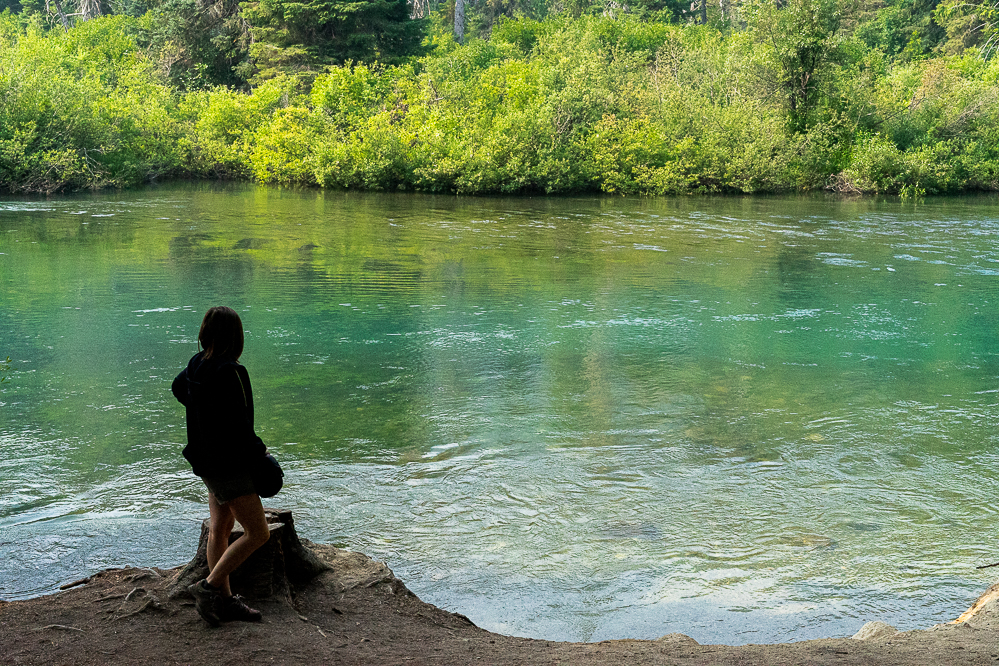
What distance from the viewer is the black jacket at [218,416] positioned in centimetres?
445

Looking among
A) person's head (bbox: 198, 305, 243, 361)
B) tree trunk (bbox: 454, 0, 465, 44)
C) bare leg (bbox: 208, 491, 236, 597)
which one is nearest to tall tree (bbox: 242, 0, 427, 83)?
tree trunk (bbox: 454, 0, 465, 44)

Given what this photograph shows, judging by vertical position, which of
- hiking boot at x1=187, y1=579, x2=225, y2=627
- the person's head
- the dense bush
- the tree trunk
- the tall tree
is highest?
the tree trunk

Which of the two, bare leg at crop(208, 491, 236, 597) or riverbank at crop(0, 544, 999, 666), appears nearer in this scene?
riverbank at crop(0, 544, 999, 666)

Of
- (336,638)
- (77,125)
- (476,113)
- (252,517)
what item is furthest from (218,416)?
(476,113)

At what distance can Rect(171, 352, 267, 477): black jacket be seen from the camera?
14.6 ft

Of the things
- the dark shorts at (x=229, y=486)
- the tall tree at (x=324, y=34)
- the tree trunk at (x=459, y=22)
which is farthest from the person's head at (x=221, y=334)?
the tree trunk at (x=459, y=22)

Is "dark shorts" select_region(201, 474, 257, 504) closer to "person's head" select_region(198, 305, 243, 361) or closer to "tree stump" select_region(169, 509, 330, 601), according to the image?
"tree stump" select_region(169, 509, 330, 601)

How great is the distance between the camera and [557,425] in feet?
30.9

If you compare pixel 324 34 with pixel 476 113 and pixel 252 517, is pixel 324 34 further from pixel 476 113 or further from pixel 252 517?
pixel 252 517

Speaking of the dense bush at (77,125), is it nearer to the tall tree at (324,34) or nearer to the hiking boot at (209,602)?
the tall tree at (324,34)

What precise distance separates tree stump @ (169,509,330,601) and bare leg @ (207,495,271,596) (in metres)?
0.20

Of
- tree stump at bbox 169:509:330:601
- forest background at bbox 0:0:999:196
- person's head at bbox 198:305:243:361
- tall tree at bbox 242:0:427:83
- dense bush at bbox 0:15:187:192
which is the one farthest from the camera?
tall tree at bbox 242:0:427:83

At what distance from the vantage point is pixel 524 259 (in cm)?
2033

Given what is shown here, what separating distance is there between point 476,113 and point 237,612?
33.6 metres
